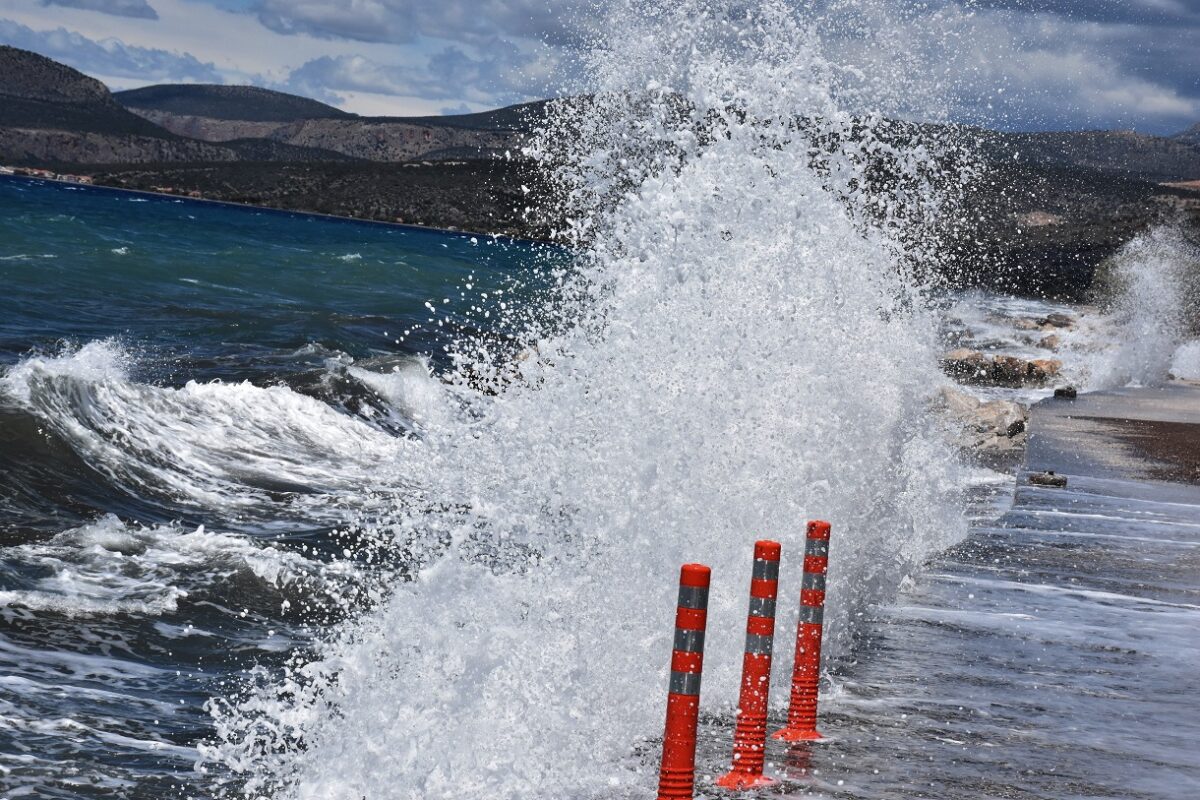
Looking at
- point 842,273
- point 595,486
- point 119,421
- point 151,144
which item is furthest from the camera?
point 151,144

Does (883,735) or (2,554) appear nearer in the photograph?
(883,735)

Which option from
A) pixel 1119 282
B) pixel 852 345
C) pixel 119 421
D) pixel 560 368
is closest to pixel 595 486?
pixel 560 368

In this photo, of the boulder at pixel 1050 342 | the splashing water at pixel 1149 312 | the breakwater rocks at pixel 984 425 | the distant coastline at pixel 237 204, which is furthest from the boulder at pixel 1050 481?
the distant coastline at pixel 237 204

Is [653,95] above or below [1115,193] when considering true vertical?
below

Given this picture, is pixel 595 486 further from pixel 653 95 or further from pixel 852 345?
pixel 653 95

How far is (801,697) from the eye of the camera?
6.63 m

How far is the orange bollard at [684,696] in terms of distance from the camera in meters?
5.16

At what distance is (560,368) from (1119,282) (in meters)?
52.2

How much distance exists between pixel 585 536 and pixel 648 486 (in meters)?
0.45

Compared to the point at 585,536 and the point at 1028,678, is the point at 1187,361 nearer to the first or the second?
the point at 1028,678

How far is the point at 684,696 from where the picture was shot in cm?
522

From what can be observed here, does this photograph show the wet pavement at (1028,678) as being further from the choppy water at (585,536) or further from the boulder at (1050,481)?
the boulder at (1050,481)

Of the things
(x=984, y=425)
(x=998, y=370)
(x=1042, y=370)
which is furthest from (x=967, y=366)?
(x=984, y=425)

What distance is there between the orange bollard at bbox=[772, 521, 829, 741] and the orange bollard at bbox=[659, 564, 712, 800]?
1.48m
